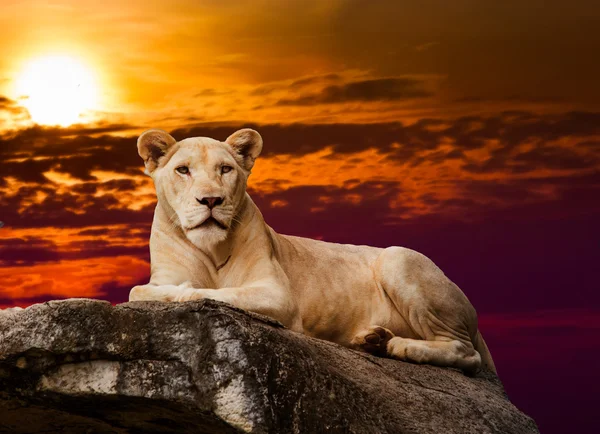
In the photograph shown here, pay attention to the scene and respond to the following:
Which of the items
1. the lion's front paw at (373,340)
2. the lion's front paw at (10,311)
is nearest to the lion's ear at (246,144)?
the lion's front paw at (373,340)

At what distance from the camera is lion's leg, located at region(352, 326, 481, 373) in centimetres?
1034

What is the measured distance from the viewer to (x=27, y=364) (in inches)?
316

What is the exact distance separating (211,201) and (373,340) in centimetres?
221

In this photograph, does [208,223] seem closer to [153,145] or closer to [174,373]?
[153,145]

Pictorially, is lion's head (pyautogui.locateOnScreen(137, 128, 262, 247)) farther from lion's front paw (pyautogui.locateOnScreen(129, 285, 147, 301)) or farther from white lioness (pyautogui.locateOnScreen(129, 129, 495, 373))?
lion's front paw (pyautogui.locateOnScreen(129, 285, 147, 301))

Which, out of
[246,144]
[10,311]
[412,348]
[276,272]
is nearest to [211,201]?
[246,144]

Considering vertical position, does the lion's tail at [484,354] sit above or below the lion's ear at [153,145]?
below

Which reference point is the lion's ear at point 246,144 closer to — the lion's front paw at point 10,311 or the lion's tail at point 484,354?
the lion's front paw at point 10,311

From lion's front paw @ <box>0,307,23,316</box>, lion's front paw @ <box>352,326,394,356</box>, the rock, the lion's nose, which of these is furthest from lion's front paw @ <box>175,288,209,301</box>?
lion's front paw @ <box>352,326,394,356</box>

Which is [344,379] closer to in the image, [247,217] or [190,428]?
[190,428]

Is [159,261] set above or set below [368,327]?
above

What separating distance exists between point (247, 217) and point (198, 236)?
0.73 meters

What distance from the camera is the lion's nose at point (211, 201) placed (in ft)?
31.1

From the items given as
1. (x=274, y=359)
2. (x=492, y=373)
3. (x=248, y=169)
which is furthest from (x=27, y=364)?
(x=492, y=373)
